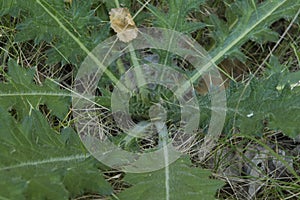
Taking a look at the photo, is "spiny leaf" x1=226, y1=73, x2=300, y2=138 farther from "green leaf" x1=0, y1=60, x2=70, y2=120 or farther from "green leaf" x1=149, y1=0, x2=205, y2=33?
"green leaf" x1=0, y1=60, x2=70, y2=120

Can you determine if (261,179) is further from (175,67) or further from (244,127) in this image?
(175,67)

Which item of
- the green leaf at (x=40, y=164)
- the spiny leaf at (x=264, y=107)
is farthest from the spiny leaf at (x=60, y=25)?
the spiny leaf at (x=264, y=107)

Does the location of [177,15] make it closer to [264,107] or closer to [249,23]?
[249,23]

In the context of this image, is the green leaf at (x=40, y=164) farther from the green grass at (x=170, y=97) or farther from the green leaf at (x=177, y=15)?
the green leaf at (x=177, y=15)

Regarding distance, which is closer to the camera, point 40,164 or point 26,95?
point 40,164

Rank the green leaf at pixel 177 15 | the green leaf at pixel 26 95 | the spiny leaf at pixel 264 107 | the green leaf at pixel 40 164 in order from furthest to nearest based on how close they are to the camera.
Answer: the green leaf at pixel 177 15 < the green leaf at pixel 26 95 < the spiny leaf at pixel 264 107 < the green leaf at pixel 40 164

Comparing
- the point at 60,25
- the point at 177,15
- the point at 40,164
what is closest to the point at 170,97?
the point at 177,15
